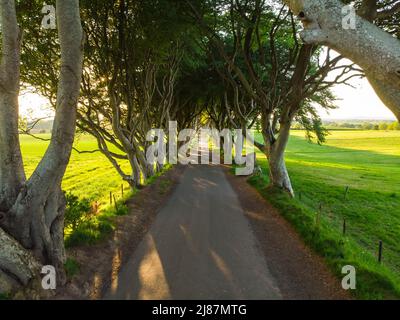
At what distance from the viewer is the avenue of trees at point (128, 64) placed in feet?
16.4

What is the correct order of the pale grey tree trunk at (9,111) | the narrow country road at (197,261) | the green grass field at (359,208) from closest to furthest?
the pale grey tree trunk at (9,111)
the narrow country road at (197,261)
the green grass field at (359,208)

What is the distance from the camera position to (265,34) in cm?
1723

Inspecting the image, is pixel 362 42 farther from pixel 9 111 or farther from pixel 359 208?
pixel 359 208

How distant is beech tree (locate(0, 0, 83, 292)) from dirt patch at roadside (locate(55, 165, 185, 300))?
50 cm

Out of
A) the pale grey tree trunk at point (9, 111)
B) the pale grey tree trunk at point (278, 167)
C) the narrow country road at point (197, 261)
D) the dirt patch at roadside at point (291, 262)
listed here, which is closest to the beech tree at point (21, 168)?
the pale grey tree trunk at point (9, 111)

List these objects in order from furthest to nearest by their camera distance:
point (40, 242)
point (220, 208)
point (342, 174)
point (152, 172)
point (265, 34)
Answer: point (342, 174) < point (152, 172) < point (265, 34) < point (220, 208) < point (40, 242)

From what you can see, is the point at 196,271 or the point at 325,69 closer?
the point at 196,271

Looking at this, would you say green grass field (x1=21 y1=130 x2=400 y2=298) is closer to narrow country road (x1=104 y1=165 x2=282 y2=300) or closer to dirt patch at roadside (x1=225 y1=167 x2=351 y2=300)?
dirt patch at roadside (x1=225 y1=167 x2=351 y2=300)

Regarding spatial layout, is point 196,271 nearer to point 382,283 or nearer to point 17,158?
point 382,283

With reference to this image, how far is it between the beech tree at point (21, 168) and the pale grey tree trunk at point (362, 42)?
16.8 feet

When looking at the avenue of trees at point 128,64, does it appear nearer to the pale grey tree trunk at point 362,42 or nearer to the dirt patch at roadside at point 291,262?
the pale grey tree trunk at point 362,42

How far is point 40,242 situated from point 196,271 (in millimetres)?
3949

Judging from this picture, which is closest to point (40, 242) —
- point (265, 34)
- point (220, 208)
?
point (220, 208)

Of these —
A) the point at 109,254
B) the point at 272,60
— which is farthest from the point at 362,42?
the point at 272,60
